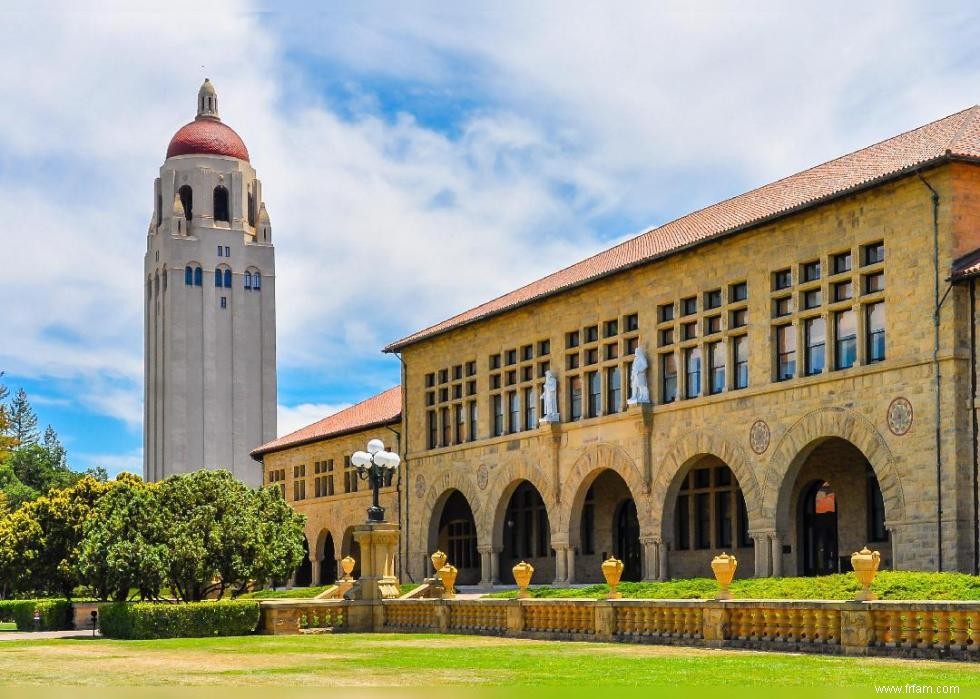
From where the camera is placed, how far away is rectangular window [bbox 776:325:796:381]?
1448 inches

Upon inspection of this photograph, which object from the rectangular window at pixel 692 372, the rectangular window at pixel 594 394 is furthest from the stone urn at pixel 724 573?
the rectangular window at pixel 594 394

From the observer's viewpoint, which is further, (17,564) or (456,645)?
(17,564)

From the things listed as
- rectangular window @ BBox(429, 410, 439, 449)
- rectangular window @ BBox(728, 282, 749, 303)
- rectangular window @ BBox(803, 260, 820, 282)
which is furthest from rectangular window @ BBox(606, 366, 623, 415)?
rectangular window @ BBox(429, 410, 439, 449)

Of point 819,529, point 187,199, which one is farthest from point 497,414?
point 187,199

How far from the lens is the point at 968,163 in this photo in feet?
105

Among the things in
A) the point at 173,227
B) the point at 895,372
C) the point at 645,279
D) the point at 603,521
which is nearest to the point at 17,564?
the point at 603,521

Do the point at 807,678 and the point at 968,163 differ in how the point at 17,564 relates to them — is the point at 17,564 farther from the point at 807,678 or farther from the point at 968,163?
the point at 807,678

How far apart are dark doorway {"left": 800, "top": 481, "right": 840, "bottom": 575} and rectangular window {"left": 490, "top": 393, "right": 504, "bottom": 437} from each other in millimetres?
13756

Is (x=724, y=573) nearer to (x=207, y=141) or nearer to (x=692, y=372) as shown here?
(x=692, y=372)

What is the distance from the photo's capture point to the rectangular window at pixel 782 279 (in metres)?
36.8

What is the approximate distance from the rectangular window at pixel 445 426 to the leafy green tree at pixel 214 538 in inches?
675

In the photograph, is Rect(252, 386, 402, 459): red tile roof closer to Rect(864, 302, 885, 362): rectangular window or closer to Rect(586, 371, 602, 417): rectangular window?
Rect(586, 371, 602, 417): rectangular window

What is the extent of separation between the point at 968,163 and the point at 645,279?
39.8ft

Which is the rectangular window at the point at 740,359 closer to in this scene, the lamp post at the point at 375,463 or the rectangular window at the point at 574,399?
the rectangular window at the point at 574,399
